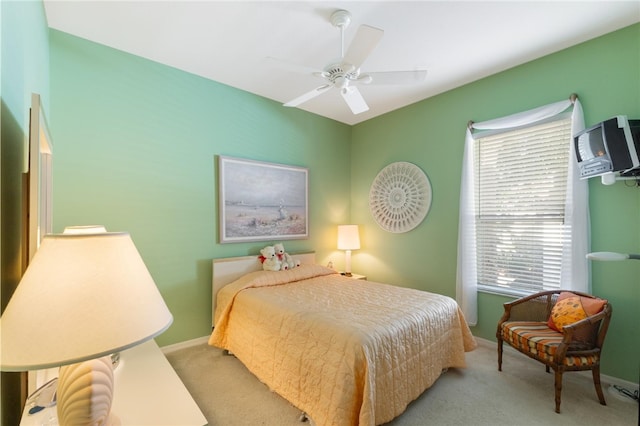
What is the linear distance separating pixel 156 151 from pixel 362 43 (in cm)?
213

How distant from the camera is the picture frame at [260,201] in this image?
312 centimetres

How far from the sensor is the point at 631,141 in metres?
1.89

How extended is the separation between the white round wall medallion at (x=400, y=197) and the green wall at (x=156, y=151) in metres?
1.50

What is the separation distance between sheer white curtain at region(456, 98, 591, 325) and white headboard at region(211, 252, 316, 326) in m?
2.28

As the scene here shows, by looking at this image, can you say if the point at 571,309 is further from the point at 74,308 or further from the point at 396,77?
the point at 74,308

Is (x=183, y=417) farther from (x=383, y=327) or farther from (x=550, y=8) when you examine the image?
(x=550, y=8)

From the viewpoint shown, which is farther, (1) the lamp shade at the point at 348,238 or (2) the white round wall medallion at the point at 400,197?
(1) the lamp shade at the point at 348,238

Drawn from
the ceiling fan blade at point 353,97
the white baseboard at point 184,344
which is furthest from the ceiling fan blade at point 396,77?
the white baseboard at point 184,344

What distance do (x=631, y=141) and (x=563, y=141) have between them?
62 centimetres

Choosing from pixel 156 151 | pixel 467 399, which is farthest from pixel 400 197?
pixel 156 151

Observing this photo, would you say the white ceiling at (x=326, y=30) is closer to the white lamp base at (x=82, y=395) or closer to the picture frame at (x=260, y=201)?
the picture frame at (x=260, y=201)

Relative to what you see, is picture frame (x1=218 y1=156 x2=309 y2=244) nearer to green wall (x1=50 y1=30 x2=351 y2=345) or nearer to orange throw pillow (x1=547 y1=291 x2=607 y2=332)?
green wall (x1=50 y1=30 x2=351 y2=345)

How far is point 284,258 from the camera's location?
3.34 metres

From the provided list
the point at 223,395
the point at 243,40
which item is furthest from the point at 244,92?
the point at 223,395
